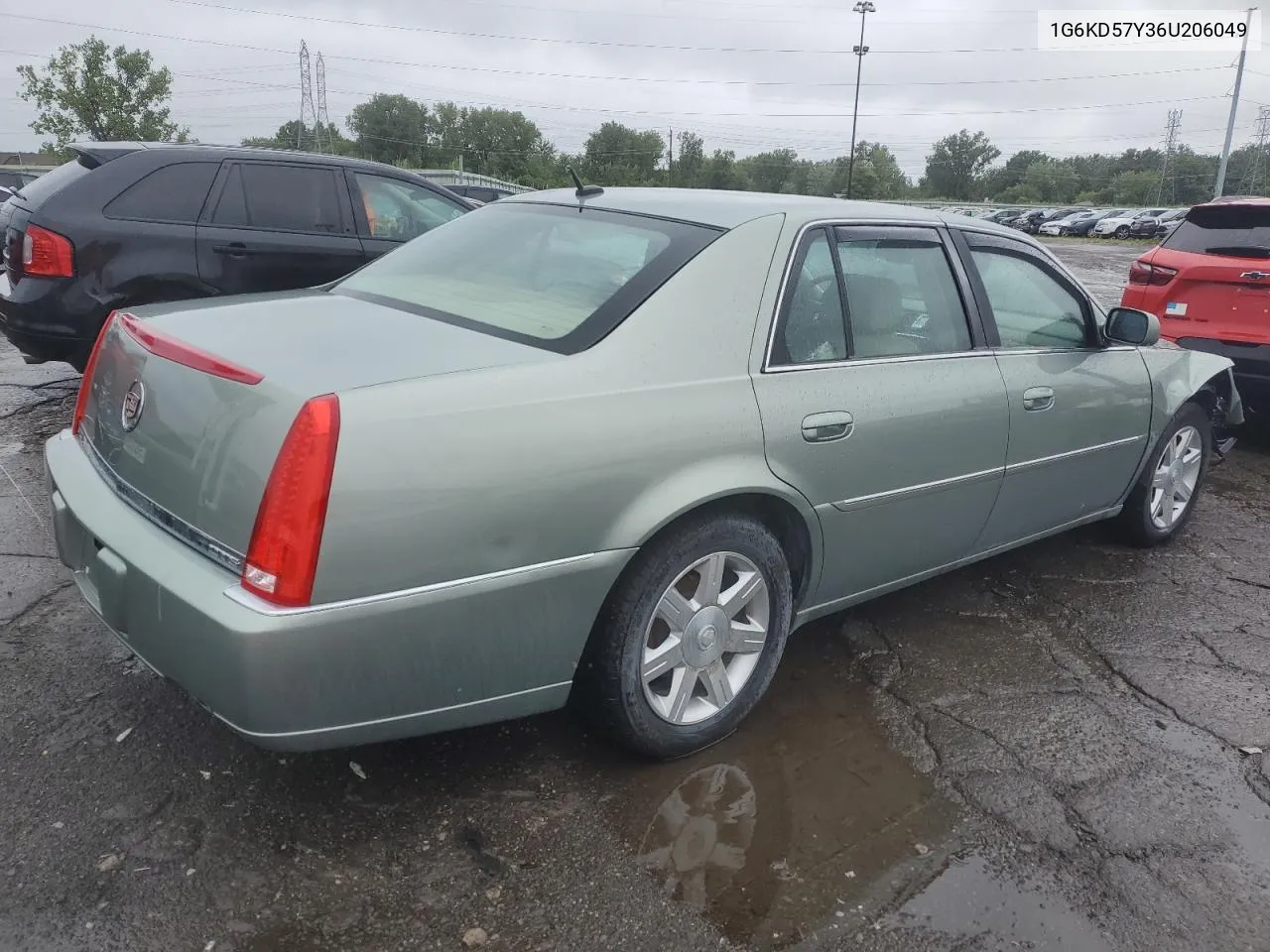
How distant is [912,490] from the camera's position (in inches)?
125

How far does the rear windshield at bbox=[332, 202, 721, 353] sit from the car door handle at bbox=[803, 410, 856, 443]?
22.9 inches

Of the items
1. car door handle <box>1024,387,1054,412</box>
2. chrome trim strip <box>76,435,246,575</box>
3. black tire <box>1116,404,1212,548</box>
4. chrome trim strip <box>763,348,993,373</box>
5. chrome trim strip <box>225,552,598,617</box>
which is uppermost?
chrome trim strip <box>763,348,993,373</box>

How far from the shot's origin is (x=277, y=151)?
6.24m

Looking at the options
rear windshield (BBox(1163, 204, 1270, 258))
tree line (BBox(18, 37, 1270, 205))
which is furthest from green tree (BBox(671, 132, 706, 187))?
rear windshield (BBox(1163, 204, 1270, 258))

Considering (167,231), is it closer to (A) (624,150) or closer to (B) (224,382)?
(B) (224,382)

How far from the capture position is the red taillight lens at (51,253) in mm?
5273

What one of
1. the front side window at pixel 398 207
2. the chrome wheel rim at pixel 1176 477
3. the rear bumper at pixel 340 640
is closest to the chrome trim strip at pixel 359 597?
the rear bumper at pixel 340 640

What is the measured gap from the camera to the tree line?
44.6m

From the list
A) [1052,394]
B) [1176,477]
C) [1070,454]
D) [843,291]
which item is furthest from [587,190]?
[1176,477]

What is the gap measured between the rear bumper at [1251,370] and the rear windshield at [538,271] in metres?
4.60

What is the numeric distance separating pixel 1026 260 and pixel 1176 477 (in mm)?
1558

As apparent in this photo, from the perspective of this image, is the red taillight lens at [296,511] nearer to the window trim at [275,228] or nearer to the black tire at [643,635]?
the black tire at [643,635]

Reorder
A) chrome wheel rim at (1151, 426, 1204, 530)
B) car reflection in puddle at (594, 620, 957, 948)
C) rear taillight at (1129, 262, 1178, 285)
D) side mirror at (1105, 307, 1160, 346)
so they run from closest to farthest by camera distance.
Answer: car reflection in puddle at (594, 620, 957, 948)
side mirror at (1105, 307, 1160, 346)
chrome wheel rim at (1151, 426, 1204, 530)
rear taillight at (1129, 262, 1178, 285)

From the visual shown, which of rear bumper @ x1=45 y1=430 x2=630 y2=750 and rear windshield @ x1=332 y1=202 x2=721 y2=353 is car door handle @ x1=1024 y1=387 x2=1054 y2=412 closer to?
rear windshield @ x1=332 y1=202 x2=721 y2=353
